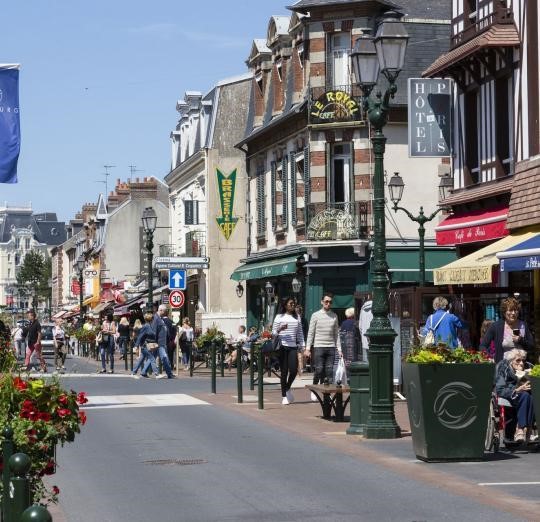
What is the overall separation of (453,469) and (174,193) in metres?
53.9

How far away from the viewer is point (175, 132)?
66312 millimetres

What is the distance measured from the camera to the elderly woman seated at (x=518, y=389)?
15039 millimetres

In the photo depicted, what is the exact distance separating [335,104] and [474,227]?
13.6m

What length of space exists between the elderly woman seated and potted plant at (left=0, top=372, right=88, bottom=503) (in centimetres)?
672

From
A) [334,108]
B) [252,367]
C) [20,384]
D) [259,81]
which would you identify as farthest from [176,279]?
[20,384]

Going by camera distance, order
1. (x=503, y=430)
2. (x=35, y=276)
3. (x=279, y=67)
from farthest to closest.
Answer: (x=35, y=276) → (x=279, y=67) → (x=503, y=430)

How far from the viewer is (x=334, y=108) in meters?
40.1

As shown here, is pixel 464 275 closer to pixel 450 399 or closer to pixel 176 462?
pixel 450 399

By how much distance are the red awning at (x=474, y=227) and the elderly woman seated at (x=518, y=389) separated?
32.1ft

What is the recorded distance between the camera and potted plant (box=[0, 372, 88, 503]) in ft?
30.0

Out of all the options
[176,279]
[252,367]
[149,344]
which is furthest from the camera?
[176,279]

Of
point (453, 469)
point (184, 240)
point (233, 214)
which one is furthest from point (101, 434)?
point (184, 240)

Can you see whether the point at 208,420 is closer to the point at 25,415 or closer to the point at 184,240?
the point at 25,415

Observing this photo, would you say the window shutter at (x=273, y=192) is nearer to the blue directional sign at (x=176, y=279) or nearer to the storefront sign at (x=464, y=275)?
the blue directional sign at (x=176, y=279)
